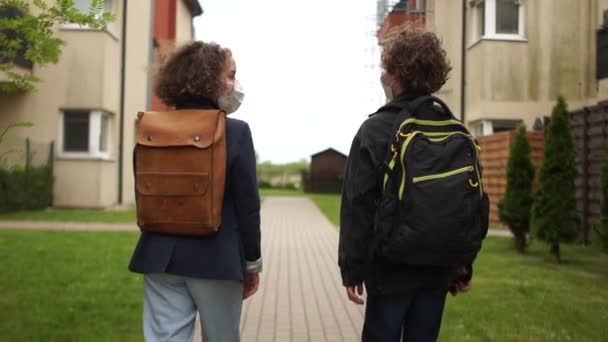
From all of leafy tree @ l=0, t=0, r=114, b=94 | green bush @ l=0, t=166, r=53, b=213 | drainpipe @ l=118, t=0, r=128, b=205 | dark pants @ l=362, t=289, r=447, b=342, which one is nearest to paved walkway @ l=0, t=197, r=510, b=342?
green bush @ l=0, t=166, r=53, b=213

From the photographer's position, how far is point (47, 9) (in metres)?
5.36

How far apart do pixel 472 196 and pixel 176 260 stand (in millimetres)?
1209

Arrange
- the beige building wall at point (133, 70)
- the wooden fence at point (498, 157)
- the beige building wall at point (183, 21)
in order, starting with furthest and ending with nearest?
the beige building wall at point (183, 21), the beige building wall at point (133, 70), the wooden fence at point (498, 157)

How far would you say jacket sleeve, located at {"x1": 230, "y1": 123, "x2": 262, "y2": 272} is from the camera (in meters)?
2.94

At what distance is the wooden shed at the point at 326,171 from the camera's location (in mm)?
42062

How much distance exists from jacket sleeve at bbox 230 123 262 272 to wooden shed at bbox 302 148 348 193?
38872mm

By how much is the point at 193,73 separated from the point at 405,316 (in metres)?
1.36

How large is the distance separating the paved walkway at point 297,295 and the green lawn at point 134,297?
2.78ft

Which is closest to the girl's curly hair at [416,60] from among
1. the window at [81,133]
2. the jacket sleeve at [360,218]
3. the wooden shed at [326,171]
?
the jacket sleeve at [360,218]

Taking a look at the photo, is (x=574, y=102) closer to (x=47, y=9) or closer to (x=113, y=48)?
(x=113, y=48)

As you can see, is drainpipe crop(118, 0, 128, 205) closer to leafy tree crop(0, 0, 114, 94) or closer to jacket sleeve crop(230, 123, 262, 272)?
leafy tree crop(0, 0, 114, 94)

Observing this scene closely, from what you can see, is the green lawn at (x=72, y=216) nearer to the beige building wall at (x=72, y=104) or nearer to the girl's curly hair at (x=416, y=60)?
the beige building wall at (x=72, y=104)

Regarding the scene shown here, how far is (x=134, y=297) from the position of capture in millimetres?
6688

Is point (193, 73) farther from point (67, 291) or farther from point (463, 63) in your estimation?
point (463, 63)
